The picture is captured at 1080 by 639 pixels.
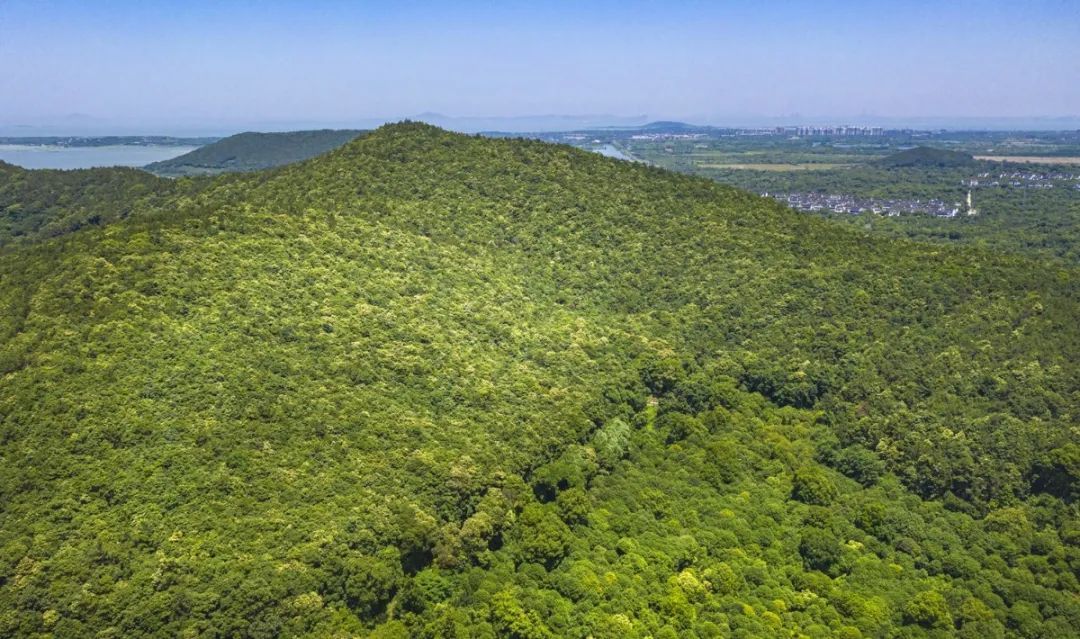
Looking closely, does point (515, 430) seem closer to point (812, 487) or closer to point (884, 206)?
point (812, 487)

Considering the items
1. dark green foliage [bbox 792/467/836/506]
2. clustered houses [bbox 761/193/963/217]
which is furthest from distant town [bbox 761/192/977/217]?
dark green foliage [bbox 792/467/836/506]

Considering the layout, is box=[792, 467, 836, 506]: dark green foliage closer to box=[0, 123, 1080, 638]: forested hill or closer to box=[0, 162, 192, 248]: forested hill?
box=[0, 123, 1080, 638]: forested hill

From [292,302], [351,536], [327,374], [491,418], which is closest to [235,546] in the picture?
[351,536]

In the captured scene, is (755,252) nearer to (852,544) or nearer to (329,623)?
(852,544)

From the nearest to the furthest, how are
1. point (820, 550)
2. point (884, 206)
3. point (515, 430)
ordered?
1. point (820, 550)
2. point (515, 430)
3. point (884, 206)

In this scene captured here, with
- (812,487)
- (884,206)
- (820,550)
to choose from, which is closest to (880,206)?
(884,206)
